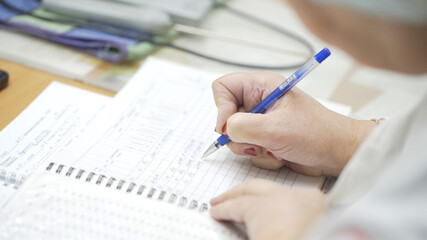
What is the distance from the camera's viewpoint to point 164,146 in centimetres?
67

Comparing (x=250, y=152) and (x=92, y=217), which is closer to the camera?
(x=92, y=217)

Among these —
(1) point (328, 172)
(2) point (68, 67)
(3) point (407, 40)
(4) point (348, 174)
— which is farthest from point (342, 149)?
(2) point (68, 67)

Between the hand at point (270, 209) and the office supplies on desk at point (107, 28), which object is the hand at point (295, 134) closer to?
the hand at point (270, 209)

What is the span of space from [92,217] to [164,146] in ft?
0.62

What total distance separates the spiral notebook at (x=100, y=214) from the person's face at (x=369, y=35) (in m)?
0.25

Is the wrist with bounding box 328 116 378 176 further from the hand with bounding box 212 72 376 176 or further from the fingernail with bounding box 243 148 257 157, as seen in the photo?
the fingernail with bounding box 243 148 257 157

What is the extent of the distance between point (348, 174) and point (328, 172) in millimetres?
157

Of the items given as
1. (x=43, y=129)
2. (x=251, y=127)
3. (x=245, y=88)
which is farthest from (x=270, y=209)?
(x=43, y=129)

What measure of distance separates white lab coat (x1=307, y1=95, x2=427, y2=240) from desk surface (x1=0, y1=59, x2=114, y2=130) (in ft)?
1.62

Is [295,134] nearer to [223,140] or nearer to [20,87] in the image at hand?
[223,140]

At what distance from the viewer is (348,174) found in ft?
1.55

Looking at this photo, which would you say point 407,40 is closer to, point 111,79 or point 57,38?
point 111,79

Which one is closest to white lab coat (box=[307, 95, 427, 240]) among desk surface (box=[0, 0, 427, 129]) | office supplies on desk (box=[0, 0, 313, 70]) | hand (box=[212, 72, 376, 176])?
hand (box=[212, 72, 376, 176])

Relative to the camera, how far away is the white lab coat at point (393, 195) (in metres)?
0.36
